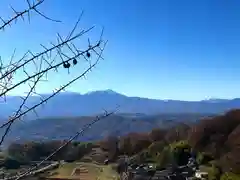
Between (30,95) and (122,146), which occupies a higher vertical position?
(30,95)

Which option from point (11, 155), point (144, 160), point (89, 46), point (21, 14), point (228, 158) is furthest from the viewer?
point (144, 160)

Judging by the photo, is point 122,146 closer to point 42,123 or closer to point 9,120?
point 9,120

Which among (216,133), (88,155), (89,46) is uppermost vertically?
(89,46)

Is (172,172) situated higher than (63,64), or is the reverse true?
(63,64)

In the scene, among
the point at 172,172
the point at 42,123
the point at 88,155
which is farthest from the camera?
the point at 42,123

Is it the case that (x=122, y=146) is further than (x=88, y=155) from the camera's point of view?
No

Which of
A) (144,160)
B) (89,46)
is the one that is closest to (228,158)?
(144,160)

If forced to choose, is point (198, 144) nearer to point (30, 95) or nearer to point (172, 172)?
point (172, 172)

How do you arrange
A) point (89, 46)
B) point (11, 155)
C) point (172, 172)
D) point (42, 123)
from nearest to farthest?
point (89, 46), point (172, 172), point (11, 155), point (42, 123)

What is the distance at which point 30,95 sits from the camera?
3.59 ft

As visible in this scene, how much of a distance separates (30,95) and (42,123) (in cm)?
10792

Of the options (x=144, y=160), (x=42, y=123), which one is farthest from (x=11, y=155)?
(x=42, y=123)

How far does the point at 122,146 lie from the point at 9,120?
33.9 m

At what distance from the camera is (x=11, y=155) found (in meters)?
26.9
